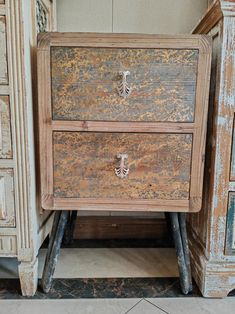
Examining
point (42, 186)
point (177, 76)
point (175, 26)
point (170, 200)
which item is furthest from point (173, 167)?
point (175, 26)

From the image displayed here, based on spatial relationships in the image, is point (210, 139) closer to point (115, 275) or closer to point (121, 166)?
point (121, 166)

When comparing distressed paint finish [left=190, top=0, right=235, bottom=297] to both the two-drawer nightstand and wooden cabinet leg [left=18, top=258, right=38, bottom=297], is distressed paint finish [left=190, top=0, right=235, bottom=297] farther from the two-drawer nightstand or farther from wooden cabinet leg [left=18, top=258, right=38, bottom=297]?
wooden cabinet leg [left=18, top=258, right=38, bottom=297]

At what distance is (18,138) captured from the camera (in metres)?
0.92

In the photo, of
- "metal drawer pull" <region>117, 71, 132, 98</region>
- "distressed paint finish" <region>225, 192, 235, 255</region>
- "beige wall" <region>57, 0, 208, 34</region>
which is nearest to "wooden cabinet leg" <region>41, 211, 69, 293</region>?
"metal drawer pull" <region>117, 71, 132, 98</region>

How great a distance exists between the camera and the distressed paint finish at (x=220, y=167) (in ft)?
2.89

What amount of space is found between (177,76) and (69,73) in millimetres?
349

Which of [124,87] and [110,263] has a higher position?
[124,87]

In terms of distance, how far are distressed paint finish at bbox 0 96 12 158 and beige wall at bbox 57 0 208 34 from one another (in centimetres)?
63

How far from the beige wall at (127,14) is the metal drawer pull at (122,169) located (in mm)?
753

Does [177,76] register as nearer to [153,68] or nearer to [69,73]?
[153,68]

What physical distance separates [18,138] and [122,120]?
36cm

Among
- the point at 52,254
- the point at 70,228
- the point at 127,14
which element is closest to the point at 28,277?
the point at 52,254

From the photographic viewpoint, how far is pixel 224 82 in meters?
0.89

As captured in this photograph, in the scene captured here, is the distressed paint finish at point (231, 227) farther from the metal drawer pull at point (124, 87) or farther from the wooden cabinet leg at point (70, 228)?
the wooden cabinet leg at point (70, 228)
